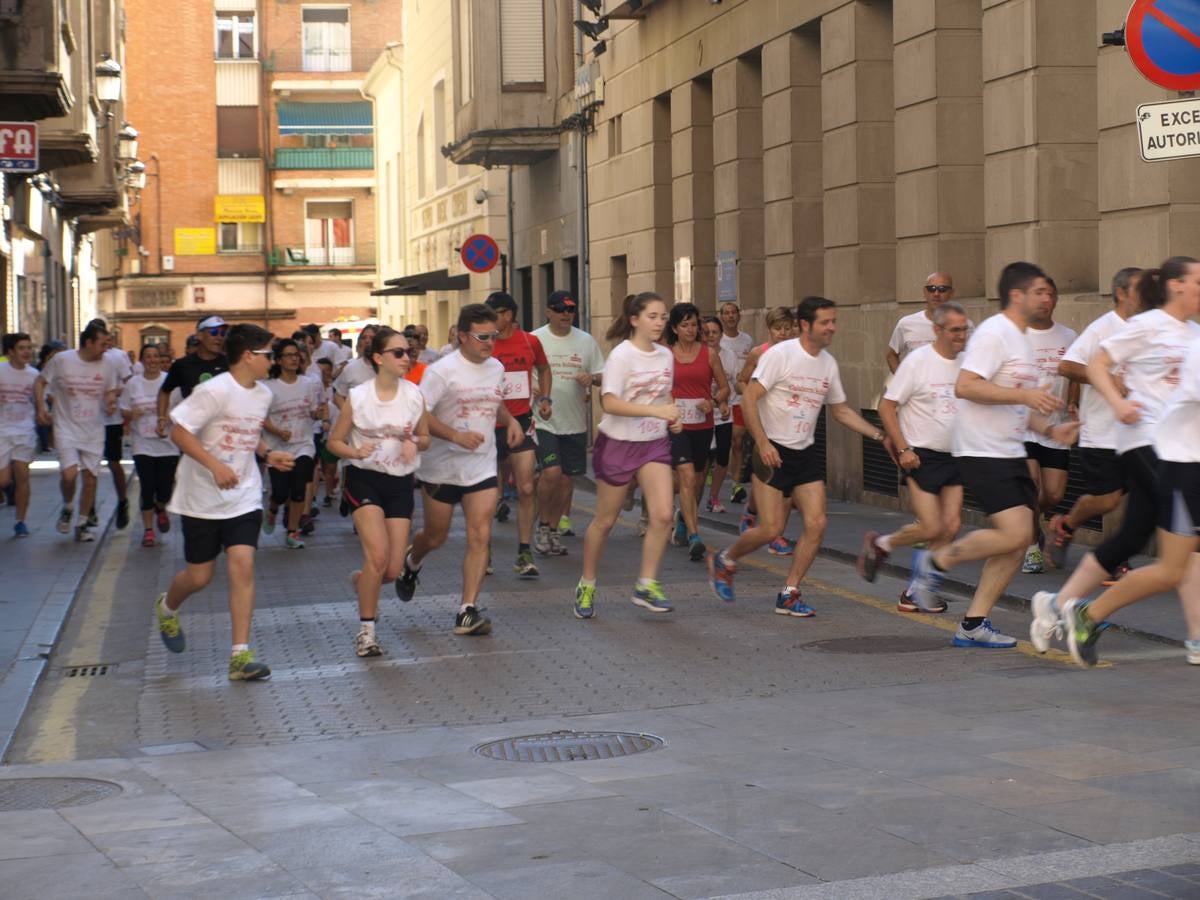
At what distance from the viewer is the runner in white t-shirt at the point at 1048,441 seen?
12000 mm

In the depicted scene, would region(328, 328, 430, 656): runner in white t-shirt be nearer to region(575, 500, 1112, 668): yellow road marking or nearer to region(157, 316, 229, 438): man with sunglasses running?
region(575, 500, 1112, 668): yellow road marking

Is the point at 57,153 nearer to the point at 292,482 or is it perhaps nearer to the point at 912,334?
the point at 292,482

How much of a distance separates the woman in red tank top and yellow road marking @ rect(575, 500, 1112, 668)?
61 centimetres

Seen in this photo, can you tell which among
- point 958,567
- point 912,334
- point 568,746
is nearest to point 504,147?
point 912,334

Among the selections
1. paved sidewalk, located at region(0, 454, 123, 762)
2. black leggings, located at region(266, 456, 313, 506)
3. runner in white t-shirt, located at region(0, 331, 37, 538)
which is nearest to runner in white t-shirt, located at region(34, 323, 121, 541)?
runner in white t-shirt, located at region(0, 331, 37, 538)

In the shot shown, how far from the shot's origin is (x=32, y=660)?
9953 millimetres

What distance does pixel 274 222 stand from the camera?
66.8 metres

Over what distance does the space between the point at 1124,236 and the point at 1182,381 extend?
573cm

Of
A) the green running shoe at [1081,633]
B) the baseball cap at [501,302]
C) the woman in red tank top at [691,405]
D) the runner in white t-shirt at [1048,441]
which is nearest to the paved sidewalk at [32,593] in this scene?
the baseball cap at [501,302]

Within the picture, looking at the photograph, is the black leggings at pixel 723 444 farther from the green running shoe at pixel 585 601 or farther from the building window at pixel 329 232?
the building window at pixel 329 232

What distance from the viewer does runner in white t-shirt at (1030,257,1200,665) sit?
8.34m

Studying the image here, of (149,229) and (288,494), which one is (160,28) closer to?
(149,229)

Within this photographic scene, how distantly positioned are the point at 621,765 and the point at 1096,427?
16.5 feet

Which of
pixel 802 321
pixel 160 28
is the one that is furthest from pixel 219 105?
pixel 802 321
